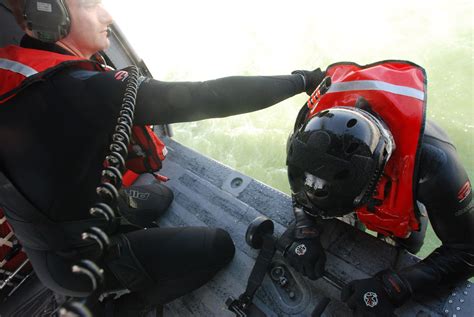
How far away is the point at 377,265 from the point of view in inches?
72.6

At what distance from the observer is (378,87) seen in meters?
1.53

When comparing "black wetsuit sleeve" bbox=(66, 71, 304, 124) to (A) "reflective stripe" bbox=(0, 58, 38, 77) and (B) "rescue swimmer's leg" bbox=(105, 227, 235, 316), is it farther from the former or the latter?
(B) "rescue swimmer's leg" bbox=(105, 227, 235, 316)

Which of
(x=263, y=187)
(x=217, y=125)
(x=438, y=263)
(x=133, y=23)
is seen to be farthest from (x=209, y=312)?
(x=133, y=23)

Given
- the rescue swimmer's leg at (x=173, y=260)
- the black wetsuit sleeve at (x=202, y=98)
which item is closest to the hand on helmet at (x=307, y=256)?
the rescue swimmer's leg at (x=173, y=260)

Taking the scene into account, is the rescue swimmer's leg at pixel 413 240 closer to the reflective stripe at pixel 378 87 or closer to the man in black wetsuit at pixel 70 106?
the reflective stripe at pixel 378 87

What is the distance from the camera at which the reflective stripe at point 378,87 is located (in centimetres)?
149

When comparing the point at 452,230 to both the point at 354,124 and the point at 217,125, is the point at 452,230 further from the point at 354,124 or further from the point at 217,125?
the point at 217,125

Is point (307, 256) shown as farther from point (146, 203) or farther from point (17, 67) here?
point (17, 67)

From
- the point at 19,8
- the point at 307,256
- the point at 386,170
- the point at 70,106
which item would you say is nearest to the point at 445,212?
the point at 386,170

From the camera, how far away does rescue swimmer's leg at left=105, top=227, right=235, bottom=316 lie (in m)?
Result: 1.89

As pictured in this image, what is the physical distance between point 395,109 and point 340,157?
369mm

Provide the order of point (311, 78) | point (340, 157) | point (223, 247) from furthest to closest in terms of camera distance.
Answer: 1. point (223, 247)
2. point (311, 78)
3. point (340, 157)

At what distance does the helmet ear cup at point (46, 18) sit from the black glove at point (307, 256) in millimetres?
1509

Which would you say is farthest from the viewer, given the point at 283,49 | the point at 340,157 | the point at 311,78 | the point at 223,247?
the point at 283,49
